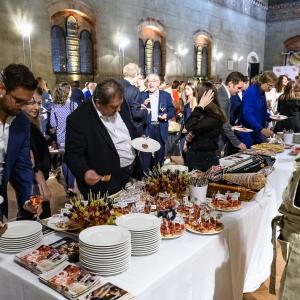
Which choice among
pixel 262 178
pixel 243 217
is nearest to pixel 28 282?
pixel 243 217

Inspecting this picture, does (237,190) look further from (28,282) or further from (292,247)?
(28,282)

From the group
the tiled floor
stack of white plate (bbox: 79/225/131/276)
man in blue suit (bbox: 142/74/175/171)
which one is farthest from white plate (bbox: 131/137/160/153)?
man in blue suit (bbox: 142/74/175/171)

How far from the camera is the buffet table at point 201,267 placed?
139cm

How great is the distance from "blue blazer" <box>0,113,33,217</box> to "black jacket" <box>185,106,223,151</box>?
1493mm

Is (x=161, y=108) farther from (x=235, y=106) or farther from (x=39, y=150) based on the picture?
(x=39, y=150)

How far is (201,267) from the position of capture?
65.3 inches

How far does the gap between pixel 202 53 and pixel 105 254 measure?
15.7 m

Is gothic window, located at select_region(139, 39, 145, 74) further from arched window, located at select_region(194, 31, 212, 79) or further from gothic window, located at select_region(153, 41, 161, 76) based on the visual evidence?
arched window, located at select_region(194, 31, 212, 79)

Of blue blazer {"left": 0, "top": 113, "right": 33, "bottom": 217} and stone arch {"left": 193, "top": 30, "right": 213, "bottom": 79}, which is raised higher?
stone arch {"left": 193, "top": 30, "right": 213, "bottom": 79}

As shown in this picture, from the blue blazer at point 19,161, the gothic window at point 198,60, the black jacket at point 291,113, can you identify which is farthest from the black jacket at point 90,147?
the gothic window at point 198,60

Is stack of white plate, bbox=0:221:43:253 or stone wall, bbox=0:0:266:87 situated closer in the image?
stack of white plate, bbox=0:221:43:253

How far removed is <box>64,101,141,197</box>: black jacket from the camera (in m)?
2.42

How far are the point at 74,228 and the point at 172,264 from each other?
0.55 m

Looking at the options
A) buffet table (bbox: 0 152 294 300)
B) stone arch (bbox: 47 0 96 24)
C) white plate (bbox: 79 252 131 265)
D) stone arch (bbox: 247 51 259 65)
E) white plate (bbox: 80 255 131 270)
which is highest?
stone arch (bbox: 47 0 96 24)
